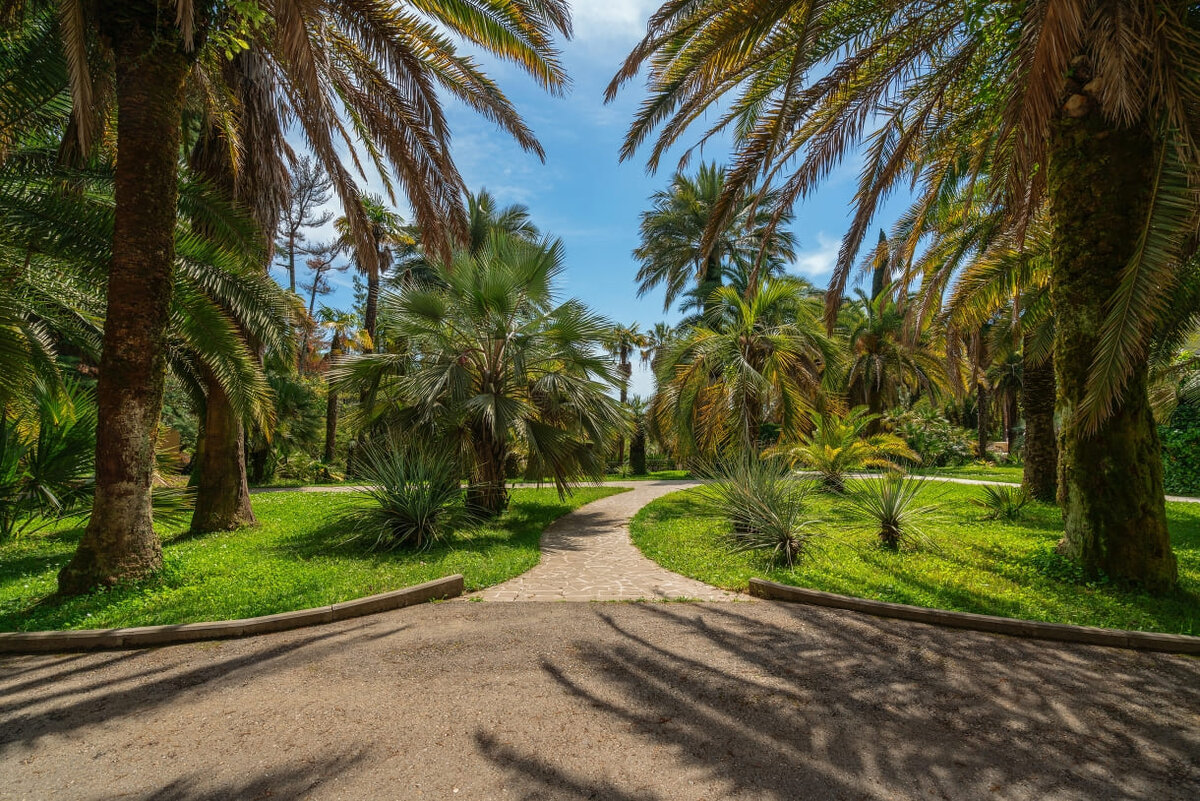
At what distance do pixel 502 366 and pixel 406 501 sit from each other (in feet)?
11.0

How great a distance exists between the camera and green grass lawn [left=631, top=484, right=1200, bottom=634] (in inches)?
193

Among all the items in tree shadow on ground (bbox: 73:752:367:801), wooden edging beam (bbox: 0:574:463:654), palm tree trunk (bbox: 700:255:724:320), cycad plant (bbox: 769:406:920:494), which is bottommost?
tree shadow on ground (bbox: 73:752:367:801)

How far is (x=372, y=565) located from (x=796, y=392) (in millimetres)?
10254

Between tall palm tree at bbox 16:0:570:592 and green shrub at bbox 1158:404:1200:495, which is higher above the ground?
tall palm tree at bbox 16:0:570:592

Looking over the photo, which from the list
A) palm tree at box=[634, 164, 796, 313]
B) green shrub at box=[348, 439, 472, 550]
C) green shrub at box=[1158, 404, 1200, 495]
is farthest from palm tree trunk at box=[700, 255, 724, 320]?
green shrub at box=[348, 439, 472, 550]

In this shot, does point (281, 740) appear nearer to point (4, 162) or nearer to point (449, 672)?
point (449, 672)

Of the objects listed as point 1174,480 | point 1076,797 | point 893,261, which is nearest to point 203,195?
point 1076,797

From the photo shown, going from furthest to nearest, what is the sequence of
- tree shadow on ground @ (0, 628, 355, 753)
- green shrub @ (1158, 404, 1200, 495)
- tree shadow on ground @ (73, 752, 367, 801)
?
green shrub @ (1158, 404, 1200, 495), tree shadow on ground @ (0, 628, 355, 753), tree shadow on ground @ (73, 752, 367, 801)

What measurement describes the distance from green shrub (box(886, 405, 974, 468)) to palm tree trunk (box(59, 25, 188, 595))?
25672mm

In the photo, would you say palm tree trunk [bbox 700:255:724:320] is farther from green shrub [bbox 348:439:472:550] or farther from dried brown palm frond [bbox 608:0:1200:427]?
green shrub [bbox 348:439:472:550]

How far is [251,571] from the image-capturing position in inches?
249

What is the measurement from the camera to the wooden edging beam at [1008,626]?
4145 millimetres

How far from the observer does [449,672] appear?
3752mm

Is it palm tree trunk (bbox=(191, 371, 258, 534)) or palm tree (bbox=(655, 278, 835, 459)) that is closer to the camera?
palm tree trunk (bbox=(191, 371, 258, 534))
